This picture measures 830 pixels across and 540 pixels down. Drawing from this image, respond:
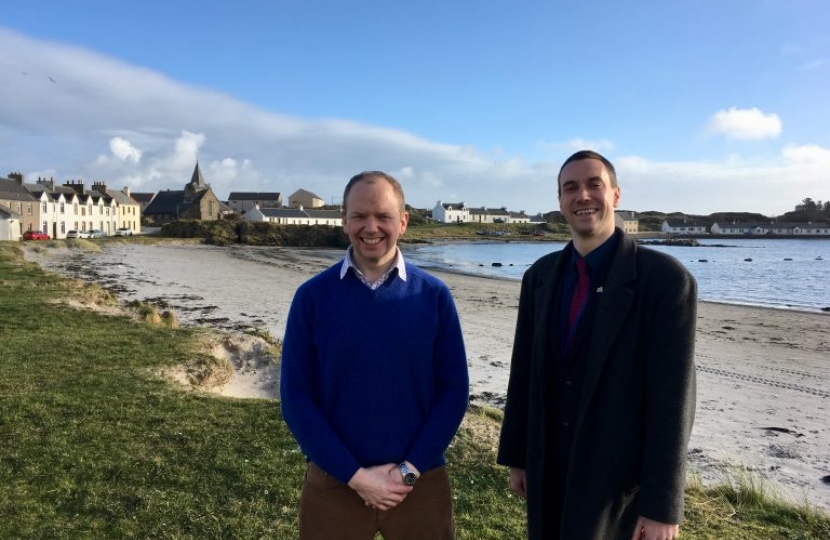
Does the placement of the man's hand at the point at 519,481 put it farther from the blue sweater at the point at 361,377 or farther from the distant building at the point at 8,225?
the distant building at the point at 8,225

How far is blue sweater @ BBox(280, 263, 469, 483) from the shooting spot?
94.1 inches

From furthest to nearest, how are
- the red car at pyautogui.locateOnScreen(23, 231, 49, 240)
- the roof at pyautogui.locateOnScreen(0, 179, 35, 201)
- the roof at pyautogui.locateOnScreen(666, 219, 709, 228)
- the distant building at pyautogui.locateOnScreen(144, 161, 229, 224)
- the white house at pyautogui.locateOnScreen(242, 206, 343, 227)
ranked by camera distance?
the roof at pyautogui.locateOnScreen(666, 219, 709, 228) < the white house at pyautogui.locateOnScreen(242, 206, 343, 227) < the distant building at pyautogui.locateOnScreen(144, 161, 229, 224) < the roof at pyautogui.locateOnScreen(0, 179, 35, 201) < the red car at pyautogui.locateOnScreen(23, 231, 49, 240)

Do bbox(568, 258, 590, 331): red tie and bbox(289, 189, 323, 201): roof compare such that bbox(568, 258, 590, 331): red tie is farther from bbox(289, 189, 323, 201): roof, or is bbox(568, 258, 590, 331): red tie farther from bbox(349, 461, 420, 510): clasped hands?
bbox(289, 189, 323, 201): roof

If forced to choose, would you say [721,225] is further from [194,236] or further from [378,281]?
[378,281]

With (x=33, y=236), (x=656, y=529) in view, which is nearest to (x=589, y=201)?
(x=656, y=529)

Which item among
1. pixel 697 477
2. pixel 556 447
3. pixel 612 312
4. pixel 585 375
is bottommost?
pixel 697 477

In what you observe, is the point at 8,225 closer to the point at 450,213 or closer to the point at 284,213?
the point at 284,213

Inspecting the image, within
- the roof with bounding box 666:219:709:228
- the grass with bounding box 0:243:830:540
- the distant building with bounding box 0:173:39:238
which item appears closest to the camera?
the grass with bounding box 0:243:830:540

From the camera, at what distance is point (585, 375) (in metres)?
2.41

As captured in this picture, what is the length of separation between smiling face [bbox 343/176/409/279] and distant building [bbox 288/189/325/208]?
454ft

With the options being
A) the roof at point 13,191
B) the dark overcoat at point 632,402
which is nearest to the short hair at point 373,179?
the dark overcoat at point 632,402

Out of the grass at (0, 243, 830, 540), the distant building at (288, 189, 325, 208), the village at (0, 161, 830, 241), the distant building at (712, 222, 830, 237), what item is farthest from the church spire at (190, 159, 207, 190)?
the distant building at (712, 222, 830, 237)

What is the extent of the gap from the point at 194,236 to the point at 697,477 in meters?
75.9

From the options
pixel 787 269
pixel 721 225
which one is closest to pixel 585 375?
pixel 787 269
